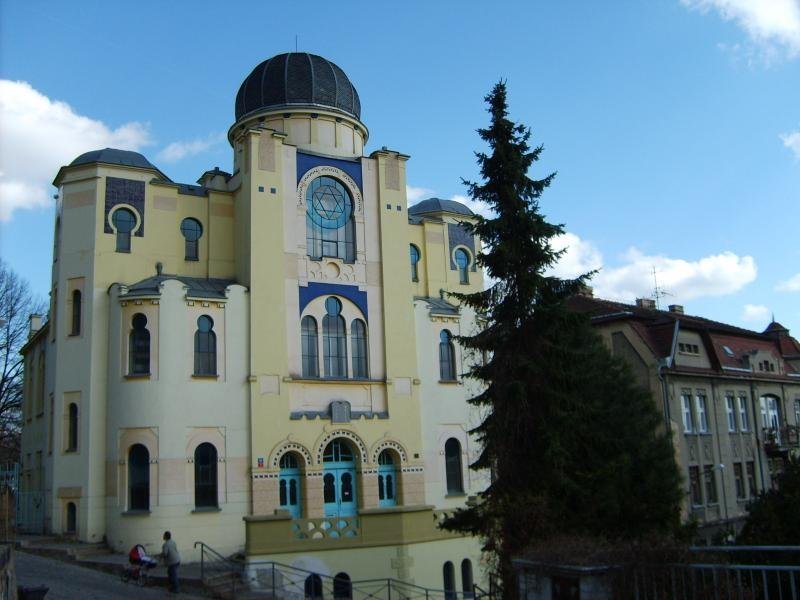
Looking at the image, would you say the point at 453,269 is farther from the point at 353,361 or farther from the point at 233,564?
the point at 233,564

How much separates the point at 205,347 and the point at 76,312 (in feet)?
15.6

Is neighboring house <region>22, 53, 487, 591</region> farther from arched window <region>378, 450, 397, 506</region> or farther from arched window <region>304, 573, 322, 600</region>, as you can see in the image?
arched window <region>304, 573, 322, 600</region>

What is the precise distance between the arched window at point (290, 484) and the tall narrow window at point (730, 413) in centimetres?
1959

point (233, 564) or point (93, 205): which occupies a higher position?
point (93, 205)

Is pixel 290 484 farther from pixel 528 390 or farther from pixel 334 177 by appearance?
pixel 528 390

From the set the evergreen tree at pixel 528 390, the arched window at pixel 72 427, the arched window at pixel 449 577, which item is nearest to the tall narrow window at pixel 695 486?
the arched window at pixel 449 577

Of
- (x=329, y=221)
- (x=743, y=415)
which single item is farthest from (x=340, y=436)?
(x=743, y=415)

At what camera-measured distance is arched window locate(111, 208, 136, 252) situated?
96.8 feet

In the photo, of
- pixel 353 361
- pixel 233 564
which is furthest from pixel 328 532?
pixel 353 361

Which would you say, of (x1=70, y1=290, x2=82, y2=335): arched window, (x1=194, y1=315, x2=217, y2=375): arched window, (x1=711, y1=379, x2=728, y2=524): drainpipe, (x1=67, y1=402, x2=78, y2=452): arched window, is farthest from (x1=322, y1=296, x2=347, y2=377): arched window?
(x1=711, y1=379, x2=728, y2=524): drainpipe

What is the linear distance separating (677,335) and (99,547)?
76.6 ft

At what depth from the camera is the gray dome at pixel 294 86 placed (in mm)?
33719

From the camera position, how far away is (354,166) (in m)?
33.2

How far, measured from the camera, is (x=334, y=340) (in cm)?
3125
